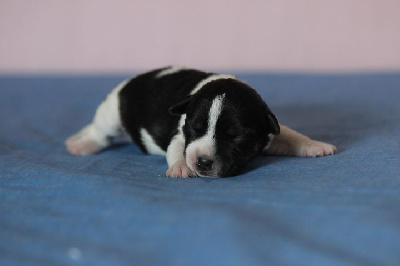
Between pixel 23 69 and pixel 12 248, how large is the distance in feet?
22.0

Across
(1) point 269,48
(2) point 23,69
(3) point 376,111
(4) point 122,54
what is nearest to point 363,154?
(3) point 376,111

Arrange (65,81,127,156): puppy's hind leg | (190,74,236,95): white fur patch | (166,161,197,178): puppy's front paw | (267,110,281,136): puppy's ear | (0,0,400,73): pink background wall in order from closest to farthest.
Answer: (166,161,197,178): puppy's front paw, (267,110,281,136): puppy's ear, (190,74,236,95): white fur patch, (65,81,127,156): puppy's hind leg, (0,0,400,73): pink background wall

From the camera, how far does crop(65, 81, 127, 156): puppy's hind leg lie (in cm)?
463

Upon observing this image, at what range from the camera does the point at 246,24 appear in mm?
8195

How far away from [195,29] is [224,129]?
5.20 meters

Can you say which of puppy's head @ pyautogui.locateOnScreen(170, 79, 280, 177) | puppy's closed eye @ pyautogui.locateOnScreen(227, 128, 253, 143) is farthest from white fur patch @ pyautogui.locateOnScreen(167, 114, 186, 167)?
puppy's closed eye @ pyautogui.locateOnScreen(227, 128, 253, 143)

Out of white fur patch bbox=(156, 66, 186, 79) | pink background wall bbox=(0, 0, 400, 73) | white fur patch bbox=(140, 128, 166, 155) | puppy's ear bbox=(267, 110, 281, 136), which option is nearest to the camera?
puppy's ear bbox=(267, 110, 281, 136)

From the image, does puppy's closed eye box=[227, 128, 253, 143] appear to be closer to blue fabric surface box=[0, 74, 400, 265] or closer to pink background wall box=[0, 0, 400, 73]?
blue fabric surface box=[0, 74, 400, 265]

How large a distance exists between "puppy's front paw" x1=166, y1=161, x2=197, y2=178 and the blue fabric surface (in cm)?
9

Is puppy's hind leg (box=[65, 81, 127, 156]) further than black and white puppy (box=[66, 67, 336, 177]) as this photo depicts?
Yes

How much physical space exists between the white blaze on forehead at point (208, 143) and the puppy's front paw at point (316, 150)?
81 cm

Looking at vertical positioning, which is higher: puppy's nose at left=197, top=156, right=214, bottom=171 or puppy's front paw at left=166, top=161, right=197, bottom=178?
puppy's nose at left=197, top=156, right=214, bottom=171

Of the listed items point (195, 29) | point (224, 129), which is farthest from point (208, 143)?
point (195, 29)

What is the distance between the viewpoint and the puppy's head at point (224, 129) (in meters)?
3.20
